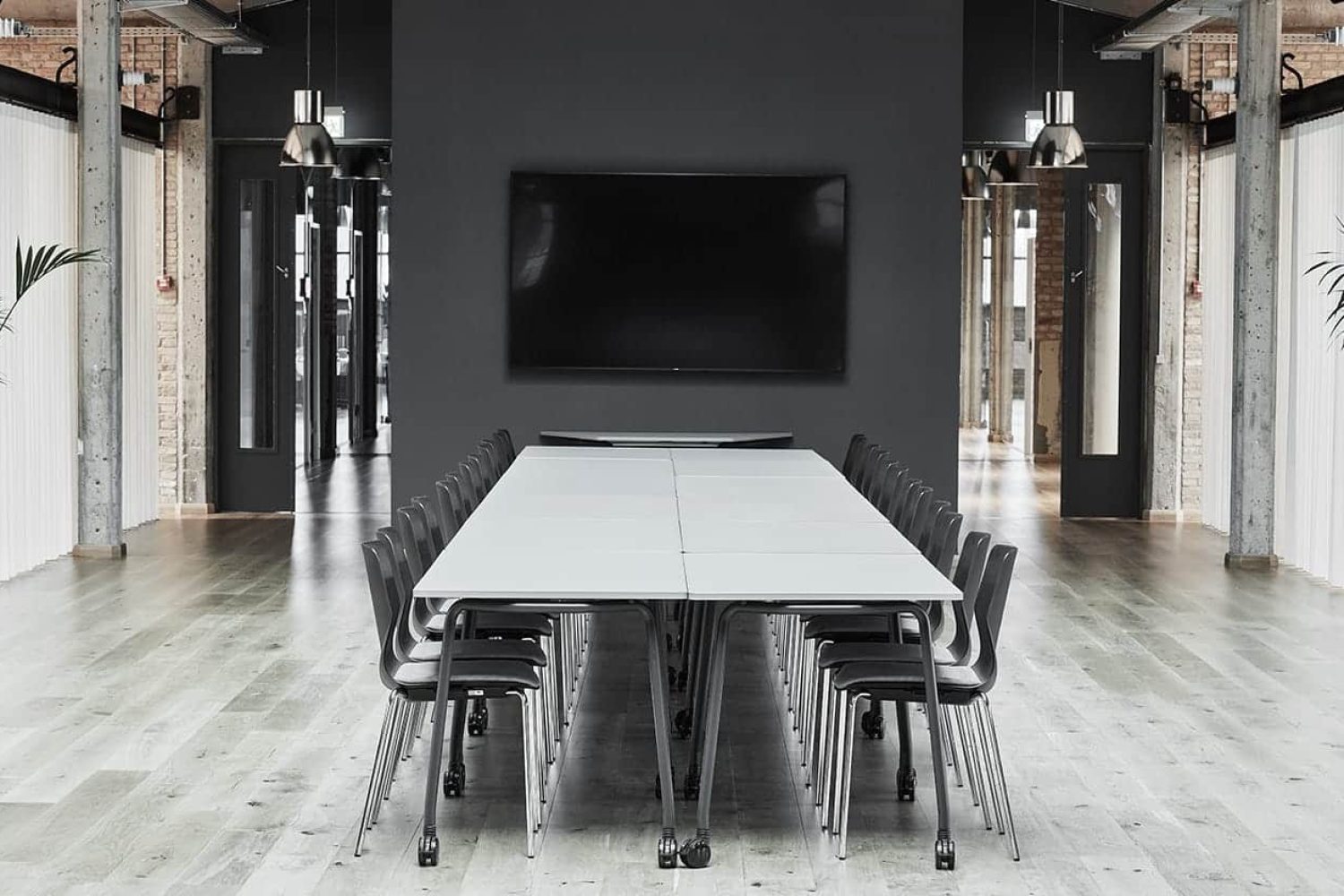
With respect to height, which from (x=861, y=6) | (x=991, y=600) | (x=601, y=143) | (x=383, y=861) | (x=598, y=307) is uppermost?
(x=861, y=6)

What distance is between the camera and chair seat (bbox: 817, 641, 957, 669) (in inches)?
200

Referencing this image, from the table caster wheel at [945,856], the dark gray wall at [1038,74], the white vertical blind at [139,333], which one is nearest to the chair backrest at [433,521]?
the table caster wheel at [945,856]

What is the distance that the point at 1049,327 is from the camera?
18547 millimetres

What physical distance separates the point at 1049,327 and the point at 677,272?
8833 mm

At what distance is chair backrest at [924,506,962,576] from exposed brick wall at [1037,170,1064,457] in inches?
506

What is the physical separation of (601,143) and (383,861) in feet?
22.4

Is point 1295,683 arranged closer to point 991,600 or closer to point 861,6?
point 991,600

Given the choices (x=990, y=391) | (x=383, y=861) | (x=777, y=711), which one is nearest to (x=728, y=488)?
(x=777, y=711)

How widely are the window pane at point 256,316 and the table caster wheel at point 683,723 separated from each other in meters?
7.49

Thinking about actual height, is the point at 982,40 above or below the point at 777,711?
above

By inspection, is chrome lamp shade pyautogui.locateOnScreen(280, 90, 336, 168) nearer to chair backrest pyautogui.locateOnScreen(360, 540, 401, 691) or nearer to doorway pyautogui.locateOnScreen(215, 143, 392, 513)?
doorway pyautogui.locateOnScreen(215, 143, 392, 513)

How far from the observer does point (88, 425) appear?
1044cm

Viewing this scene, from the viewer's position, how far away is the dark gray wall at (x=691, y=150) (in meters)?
10.7

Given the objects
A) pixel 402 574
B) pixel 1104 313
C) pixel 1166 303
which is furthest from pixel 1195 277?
pixel 402 574
